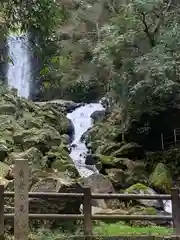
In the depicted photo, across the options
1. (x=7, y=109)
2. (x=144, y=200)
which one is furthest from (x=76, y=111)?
(x=144, y=200)

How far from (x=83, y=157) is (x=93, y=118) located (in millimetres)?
4571

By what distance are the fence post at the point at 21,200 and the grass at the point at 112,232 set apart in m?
1.29

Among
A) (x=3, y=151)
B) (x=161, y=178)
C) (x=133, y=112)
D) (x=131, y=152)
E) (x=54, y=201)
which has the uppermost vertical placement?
(x=133, y=112)

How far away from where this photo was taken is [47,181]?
7344 mm

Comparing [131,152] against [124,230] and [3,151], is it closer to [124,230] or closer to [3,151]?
[3,151]

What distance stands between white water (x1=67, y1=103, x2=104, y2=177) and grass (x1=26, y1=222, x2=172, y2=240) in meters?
7.75

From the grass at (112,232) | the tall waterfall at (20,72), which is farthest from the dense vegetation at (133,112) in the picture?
the tall waterfall at (20,72)

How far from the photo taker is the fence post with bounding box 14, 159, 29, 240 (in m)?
5.05

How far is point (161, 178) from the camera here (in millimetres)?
13742

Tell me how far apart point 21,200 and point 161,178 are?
925 cm

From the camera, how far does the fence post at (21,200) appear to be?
5.05m

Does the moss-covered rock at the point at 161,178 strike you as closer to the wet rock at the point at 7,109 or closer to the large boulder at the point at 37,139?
the large boulder at the point at 37,139

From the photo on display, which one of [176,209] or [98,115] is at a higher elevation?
[98,115]

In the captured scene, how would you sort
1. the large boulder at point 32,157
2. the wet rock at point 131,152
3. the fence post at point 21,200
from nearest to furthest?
the fence post at point 21,200
the large boulder at point 32,157
the wet rock at point 131,152
